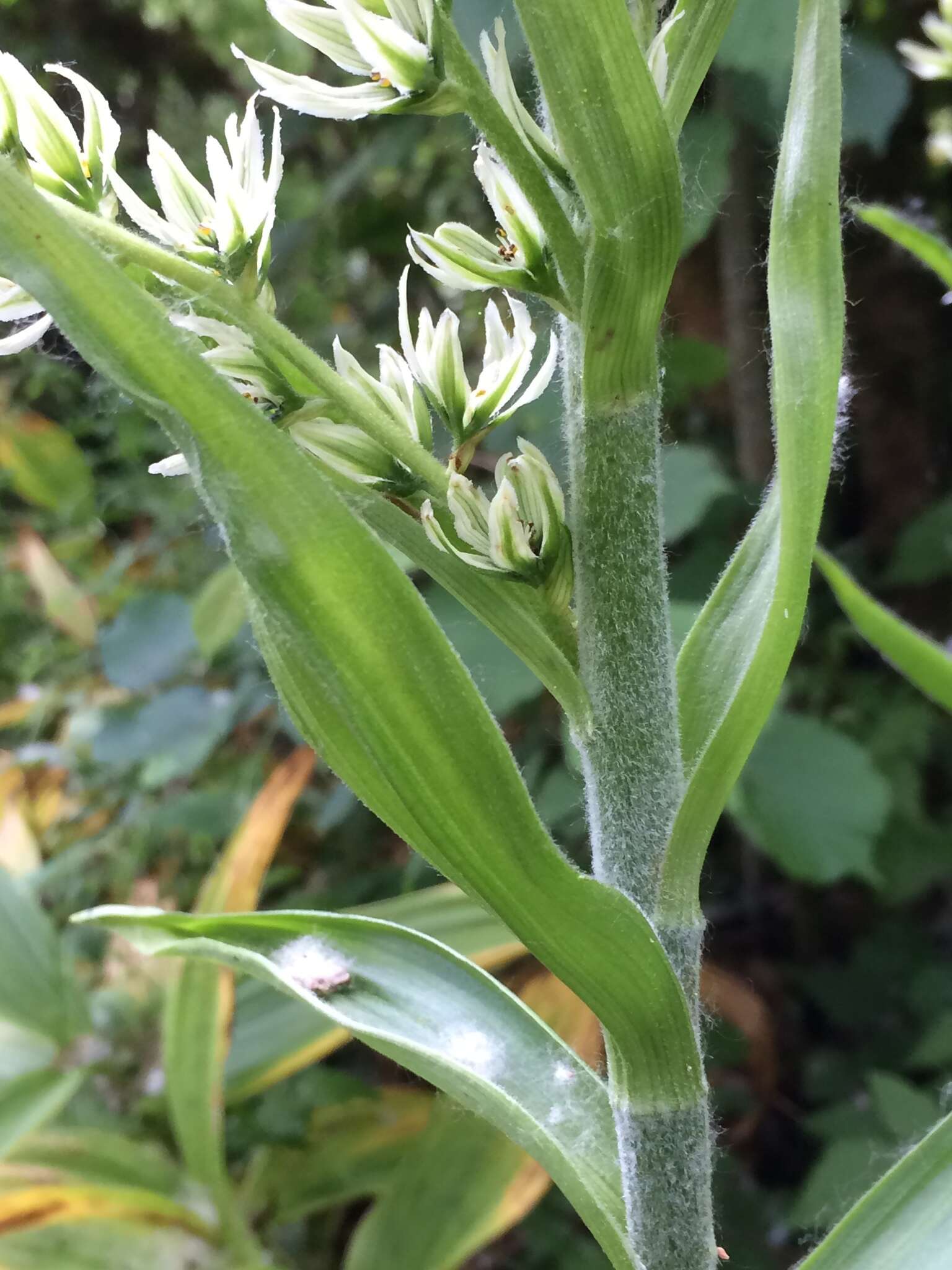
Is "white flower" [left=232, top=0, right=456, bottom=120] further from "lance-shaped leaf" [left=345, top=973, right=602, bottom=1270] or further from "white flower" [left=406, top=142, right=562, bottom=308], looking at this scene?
"lance-shaped leaf" [left=345, top=973, right=602, bottom=1270]

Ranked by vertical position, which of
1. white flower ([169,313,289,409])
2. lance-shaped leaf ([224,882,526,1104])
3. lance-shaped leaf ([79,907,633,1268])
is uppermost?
white flower ([169,313,289,409])

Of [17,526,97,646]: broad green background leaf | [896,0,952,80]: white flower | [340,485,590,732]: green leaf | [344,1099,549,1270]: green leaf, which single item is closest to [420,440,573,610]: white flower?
[340,485,590,732]: green leaf

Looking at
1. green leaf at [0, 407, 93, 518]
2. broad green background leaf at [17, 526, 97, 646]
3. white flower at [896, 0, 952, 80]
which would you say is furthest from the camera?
green leaf at [0, 407, 93, 518]

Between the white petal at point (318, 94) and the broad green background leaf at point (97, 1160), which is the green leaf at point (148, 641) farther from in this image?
the white petal at point (318, 94)

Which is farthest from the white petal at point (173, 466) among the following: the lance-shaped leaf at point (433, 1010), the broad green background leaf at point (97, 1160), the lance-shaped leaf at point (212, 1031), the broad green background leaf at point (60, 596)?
the broad green background leaf at point (60, 596)

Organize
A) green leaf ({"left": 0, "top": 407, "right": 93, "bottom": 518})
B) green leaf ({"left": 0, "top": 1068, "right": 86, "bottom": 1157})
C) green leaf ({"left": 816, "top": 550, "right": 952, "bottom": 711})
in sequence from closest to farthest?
1. green leaf ({"left": 816, "top": 550, "right": 952, "bottom": 711})
2. green leaf ({"left": 0, "top": 1068, "right": 86, "bottom": 1157})
3. green leaf ({"left": 0, "top": 407, "right": 93, "bottom": 518})

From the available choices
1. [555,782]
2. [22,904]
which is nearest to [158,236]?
[555,782]

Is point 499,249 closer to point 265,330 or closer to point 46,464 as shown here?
point 265,330

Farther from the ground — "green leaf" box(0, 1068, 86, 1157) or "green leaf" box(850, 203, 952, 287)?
"green leaf" box(850, 203, 952, 287)
